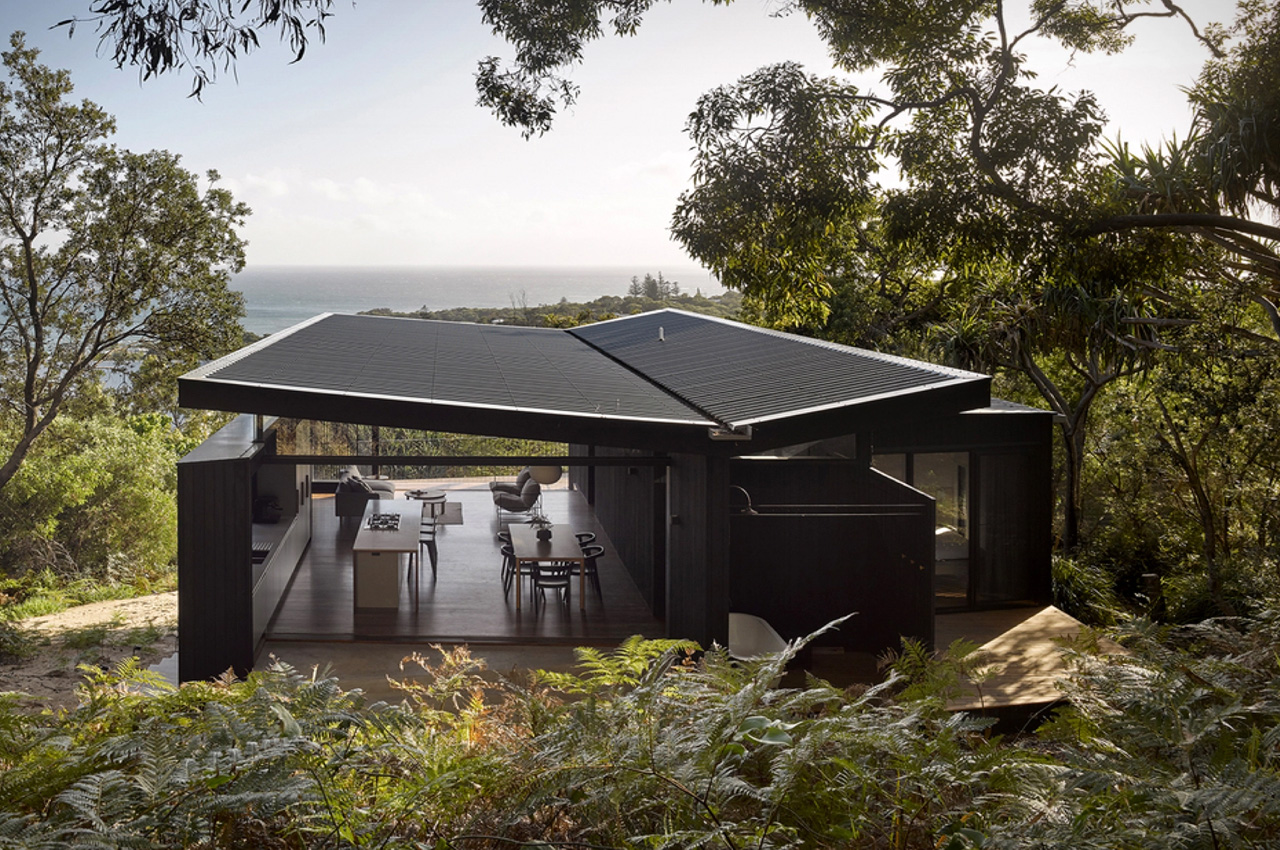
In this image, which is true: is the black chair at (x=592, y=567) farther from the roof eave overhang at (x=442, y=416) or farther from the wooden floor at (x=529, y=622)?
the roof eave overhang at (x=442, y=416)

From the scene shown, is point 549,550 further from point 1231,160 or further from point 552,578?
point 1231,160

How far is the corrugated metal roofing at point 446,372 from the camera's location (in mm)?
7770

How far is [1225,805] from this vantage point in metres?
1.58

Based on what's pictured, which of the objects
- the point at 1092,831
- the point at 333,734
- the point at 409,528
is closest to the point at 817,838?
the point at 1092,831

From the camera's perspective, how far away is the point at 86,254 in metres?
18.3

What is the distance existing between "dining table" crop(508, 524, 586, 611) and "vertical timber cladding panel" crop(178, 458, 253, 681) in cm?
307

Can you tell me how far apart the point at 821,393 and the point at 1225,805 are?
7.15 metres

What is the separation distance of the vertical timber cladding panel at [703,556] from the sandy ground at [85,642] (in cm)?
604

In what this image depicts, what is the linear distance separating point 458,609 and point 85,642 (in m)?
5.26

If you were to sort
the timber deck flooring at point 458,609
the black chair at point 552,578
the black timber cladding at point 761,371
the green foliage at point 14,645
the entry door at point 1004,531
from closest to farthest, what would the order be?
the black timber cladding at point 761,371
the timber deck flooring at point 458,609
the black chair at point 552,578
the green foliage at point 14,645
the entry door at point 1004,531

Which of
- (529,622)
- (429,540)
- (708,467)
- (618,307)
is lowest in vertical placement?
(529,622)

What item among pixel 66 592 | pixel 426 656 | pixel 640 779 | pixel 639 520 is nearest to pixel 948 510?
pixel 639 520

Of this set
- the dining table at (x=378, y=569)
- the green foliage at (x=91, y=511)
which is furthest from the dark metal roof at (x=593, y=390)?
the green foliage at (x=91, y=511)

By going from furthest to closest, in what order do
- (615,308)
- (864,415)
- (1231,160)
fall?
(615,308) < (1231,160) < (864,415)
